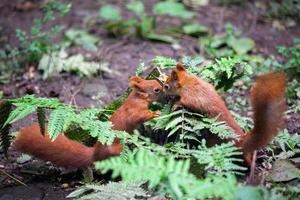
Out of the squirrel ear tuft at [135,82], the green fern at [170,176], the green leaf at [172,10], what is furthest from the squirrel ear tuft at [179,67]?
the green leaf at [172,10]

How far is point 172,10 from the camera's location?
7.39 metres

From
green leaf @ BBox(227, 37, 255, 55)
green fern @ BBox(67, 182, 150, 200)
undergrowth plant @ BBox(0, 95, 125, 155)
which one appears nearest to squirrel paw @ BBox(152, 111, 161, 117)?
undergrowth plant @ BBox(0, 95, 125, 155)

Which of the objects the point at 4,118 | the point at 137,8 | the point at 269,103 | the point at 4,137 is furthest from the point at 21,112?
the point at 137,8

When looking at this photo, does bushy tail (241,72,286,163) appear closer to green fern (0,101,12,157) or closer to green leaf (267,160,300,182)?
green leaf (267,160,300,182)

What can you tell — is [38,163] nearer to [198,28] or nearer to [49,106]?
[49,106]

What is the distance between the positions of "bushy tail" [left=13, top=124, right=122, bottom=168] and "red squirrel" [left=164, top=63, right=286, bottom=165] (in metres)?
0.70

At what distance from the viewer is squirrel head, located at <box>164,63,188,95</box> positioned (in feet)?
14.6

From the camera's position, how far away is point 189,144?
162 inches

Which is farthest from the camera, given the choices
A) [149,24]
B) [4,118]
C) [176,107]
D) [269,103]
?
[149,24]

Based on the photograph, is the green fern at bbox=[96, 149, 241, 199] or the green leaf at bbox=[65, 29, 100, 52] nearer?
the green fern at bbox=[96, 149, 241, 199]

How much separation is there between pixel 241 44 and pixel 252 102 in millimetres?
3687

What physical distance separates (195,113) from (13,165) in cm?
161

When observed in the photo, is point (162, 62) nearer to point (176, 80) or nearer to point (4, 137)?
point (176, 80)

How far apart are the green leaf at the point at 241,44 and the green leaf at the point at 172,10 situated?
747mm
